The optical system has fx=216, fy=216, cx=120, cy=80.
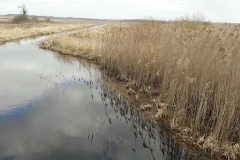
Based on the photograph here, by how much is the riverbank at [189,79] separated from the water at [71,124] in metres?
0.70

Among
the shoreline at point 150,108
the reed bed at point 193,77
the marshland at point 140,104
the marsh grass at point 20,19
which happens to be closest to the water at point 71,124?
the marshland at point 140,104

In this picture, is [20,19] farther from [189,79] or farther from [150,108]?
[189,79]

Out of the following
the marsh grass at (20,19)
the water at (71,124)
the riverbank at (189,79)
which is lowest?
the water at (71,124)

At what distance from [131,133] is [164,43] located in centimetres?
382

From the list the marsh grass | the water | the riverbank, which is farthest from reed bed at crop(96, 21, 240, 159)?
the marsh grass

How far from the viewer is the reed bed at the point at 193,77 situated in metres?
5.00

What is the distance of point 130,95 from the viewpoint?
841cm

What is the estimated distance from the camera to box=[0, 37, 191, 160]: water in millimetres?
5016

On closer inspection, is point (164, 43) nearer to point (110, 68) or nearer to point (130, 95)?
point (130, 95)

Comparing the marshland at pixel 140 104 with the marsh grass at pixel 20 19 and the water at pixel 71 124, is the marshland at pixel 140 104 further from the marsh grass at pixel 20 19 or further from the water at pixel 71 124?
the marsh grass at pixel 20 19

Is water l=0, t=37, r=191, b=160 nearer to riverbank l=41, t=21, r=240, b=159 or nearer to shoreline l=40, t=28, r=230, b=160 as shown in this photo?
shoreline l=40, t=28, r=230, b=160

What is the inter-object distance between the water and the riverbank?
0.70 metres

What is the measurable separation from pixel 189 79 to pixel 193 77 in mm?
805

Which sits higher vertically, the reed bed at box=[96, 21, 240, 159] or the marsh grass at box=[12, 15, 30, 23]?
the marsh grass at box=[12, 15, 30, 23]
